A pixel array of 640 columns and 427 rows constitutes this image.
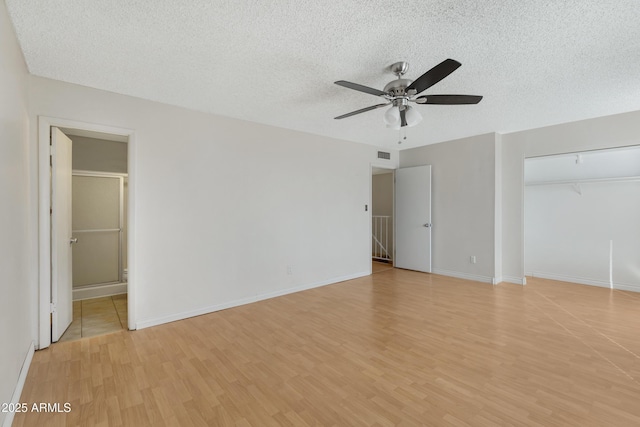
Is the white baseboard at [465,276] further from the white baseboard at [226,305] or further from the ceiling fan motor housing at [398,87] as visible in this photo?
the ceiling fan motor housing at [398,87]

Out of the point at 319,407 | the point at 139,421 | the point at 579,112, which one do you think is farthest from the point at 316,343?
the point at 579,112

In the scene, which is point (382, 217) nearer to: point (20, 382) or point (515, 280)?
point (515, 280)

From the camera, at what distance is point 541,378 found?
83.0 inches

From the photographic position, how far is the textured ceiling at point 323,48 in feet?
5.91

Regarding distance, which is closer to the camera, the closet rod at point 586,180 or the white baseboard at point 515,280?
the closet rod at point 586,180

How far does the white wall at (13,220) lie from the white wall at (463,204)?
222 inches

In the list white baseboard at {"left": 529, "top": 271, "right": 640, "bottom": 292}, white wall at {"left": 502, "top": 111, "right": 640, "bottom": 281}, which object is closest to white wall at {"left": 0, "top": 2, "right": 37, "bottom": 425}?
white wall at {"left": 502, "top": 111, "right": 640, "bottom": 281}

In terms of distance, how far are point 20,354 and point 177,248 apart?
4.92 ft

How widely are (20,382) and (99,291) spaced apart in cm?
259

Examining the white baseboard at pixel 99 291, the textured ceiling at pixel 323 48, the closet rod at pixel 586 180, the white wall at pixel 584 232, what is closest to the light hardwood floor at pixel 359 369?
the white wall at pixel 584 232

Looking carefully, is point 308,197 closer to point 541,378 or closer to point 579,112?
point 541,378

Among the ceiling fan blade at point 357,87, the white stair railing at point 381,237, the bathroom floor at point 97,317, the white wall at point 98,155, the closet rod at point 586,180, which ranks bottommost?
the bathroom floor at point 97,317

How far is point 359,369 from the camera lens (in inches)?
88.6

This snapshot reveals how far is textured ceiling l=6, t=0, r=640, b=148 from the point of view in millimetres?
1802
